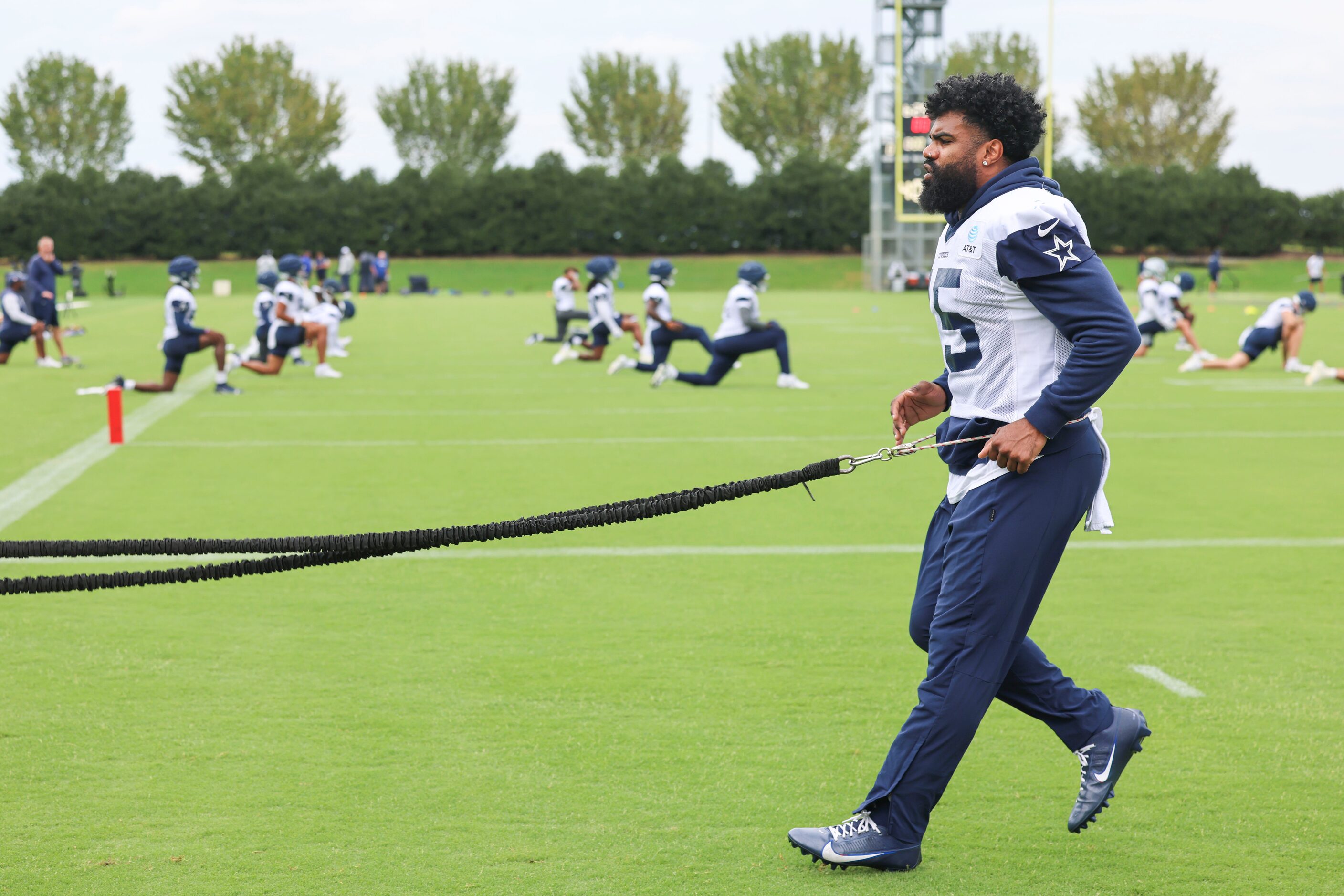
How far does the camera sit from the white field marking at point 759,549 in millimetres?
7629

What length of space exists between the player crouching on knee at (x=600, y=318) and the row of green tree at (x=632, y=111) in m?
57.5

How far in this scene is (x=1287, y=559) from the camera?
7.58 meters

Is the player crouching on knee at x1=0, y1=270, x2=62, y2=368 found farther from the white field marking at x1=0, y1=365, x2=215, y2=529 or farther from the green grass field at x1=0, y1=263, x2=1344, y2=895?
the green grass field at x1=0, y1=263, x2=1344, y2=895

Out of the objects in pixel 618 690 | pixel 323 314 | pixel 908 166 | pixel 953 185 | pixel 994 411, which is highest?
pixel 908 166

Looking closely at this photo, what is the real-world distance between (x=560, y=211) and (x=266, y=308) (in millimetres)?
47529

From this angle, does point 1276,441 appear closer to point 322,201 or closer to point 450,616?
point 450,616

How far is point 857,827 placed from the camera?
3.57 meters

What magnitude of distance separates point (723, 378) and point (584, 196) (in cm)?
4893

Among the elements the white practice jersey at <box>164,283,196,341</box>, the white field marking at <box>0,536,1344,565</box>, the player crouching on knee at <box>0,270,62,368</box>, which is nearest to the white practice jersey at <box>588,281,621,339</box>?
the white practice jersey at <box>164,283,196,341</box>

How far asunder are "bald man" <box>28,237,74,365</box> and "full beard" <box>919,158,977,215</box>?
19.4m

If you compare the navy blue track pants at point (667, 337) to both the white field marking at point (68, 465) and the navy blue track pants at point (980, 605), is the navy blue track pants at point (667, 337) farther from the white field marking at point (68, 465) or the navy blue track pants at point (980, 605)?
the navy blue track pants at point (980, 605)

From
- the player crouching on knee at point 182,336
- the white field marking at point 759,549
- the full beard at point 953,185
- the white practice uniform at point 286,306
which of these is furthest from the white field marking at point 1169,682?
the white practice uniform at point 286,306

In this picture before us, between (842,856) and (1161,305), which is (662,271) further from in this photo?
(842,856)

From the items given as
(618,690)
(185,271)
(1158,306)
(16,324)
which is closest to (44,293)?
(16,324)
